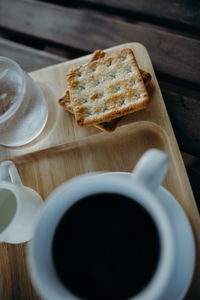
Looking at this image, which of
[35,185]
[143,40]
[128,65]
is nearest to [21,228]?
[35,185]

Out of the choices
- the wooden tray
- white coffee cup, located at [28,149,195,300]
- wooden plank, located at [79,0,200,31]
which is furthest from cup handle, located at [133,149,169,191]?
wooden plank, located at [79,0,200,31]

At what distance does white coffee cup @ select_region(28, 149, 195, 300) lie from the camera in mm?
382

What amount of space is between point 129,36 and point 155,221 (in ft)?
1.91

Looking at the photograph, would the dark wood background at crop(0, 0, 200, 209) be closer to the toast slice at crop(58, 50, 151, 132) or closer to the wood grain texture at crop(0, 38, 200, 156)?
the wood grain texture at crop(0, 38, 200, 156)

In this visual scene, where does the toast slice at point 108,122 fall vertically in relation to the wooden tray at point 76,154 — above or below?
above

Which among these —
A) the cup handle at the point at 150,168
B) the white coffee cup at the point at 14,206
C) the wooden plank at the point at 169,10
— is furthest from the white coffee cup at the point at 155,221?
the wooden plank at the point at 169,10

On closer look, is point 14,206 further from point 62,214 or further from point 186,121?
point 186,121

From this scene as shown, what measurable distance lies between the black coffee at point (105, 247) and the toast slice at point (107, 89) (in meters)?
0.23

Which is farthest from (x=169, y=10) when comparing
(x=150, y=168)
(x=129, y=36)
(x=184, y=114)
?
(x=150, y=168)

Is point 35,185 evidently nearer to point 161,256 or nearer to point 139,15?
point 161,256

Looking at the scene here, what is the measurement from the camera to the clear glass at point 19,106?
0.61 m

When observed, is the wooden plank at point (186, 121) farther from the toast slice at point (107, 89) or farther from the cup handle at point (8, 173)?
the cup handle at point (8, 173)

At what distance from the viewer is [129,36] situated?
2.72ft

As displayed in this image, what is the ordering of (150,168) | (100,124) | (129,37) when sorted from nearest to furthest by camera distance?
(150,168) < (100,124) < (129,37)
